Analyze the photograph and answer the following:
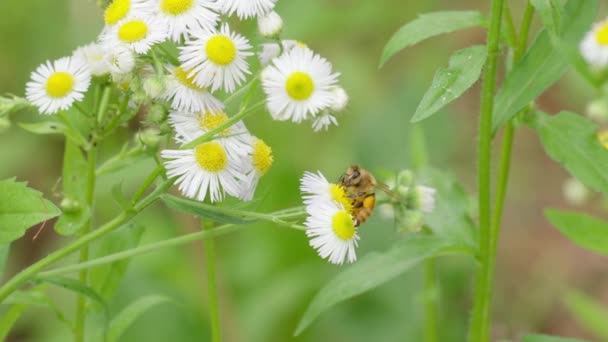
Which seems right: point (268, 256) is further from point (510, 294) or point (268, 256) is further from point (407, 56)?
point (407, 56)

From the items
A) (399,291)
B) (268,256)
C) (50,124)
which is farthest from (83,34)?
(50,124)

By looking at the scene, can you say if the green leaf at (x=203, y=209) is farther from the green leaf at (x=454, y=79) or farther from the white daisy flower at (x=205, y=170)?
the green leaf at (x=454, y=79)

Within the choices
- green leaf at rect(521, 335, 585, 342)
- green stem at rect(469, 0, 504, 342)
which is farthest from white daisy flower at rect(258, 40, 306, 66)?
green leaf at rect(521, 335, 585, 342)

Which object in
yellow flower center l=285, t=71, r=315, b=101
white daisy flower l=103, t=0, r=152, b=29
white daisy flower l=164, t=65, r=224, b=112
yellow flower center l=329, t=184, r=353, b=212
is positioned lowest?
yellow flower center l=329, t=184, r=353, b=212

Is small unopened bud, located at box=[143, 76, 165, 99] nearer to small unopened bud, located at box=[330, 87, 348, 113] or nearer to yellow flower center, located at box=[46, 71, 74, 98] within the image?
yellow flower center, located at box=[46, 71, 74, 98]

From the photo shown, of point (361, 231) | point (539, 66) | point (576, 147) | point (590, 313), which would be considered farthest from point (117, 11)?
point (590, 313)
